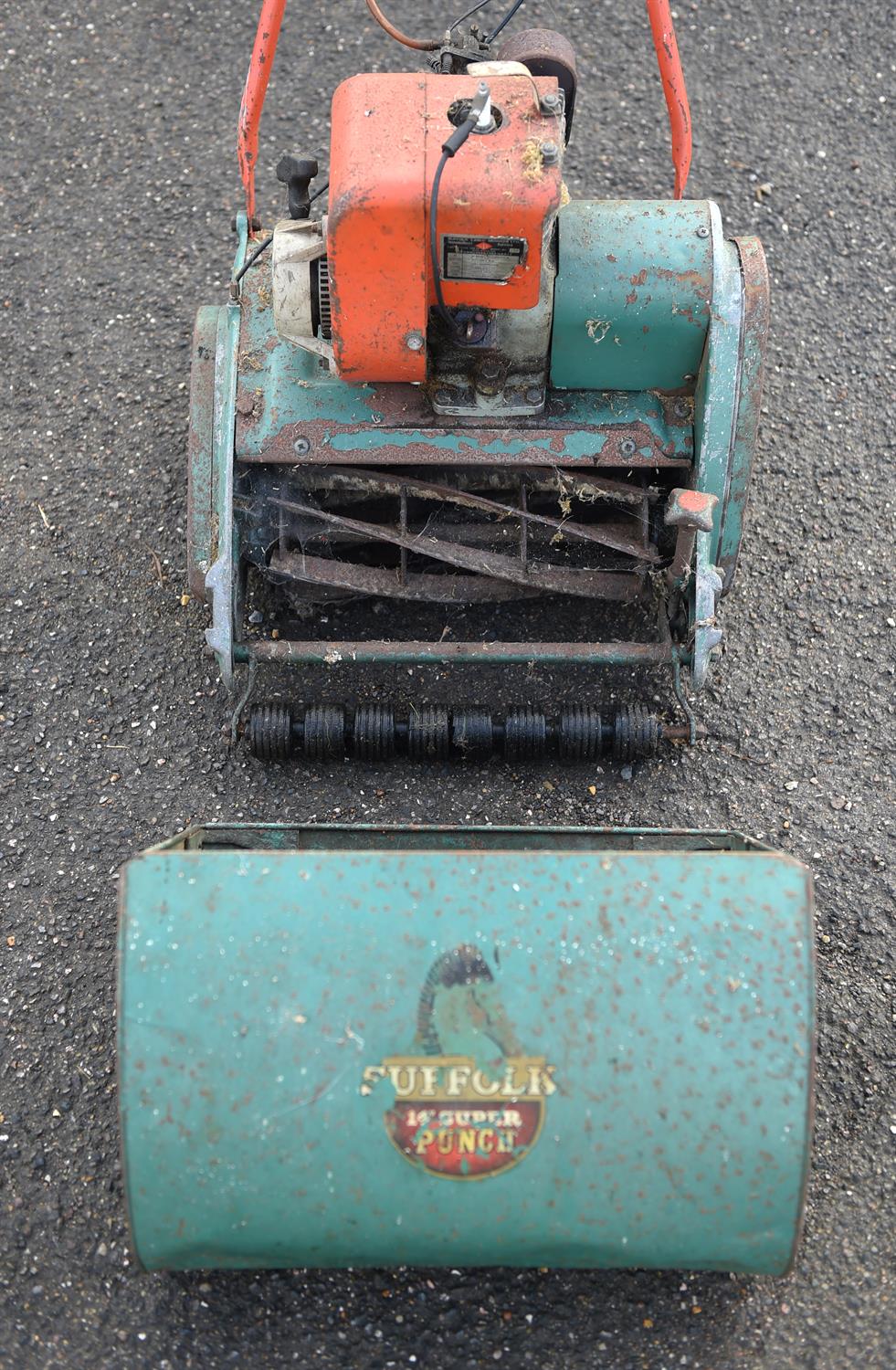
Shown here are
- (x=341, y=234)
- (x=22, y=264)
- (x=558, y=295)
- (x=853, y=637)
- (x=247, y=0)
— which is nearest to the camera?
(x=341, y=234)

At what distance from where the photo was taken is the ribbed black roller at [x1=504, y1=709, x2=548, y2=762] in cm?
320

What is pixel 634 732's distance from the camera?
319 cm

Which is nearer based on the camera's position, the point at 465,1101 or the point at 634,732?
the point at 465,1101

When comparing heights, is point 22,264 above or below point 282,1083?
above

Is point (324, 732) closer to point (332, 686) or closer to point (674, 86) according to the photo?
point (332, 686)

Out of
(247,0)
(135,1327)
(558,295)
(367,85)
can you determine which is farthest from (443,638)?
(247,0)

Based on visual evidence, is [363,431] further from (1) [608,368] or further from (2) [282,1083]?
(2) [282,1083]

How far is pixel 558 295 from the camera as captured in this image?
2.93 m

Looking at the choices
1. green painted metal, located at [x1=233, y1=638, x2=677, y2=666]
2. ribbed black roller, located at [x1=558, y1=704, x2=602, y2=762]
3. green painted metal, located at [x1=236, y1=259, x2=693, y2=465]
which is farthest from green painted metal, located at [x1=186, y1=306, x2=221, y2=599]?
ribbed black roller, located at [x1=558, y1=704, x2=602, y2=762]

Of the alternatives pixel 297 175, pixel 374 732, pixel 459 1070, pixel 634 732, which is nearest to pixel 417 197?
pixel 297 175

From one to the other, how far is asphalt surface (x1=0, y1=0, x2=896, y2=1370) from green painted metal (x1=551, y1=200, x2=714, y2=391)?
93 centimetres

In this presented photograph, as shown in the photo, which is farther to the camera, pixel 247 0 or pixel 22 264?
pixel 247 0

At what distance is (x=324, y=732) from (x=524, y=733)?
50cm

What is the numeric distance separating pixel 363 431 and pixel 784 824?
1.50m
